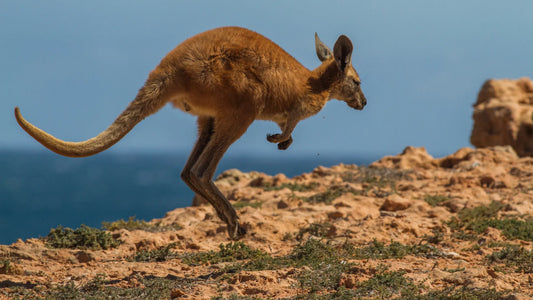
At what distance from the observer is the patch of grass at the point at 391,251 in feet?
22.7

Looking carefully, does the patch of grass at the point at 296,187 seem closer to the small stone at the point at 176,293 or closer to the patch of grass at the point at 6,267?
the patch of grass at the point at 6,267

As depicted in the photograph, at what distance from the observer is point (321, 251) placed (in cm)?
686

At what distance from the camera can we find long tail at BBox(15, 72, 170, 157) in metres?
5.21

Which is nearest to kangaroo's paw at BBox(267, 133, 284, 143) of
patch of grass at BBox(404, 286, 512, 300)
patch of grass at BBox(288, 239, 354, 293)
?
patch of grass at BBox(288, 239, 354, 293)

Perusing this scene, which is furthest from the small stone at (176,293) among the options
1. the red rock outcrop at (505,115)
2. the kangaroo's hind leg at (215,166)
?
the red rock outcrop at (505,115)

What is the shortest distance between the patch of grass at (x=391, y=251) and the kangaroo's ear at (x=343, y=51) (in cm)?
228

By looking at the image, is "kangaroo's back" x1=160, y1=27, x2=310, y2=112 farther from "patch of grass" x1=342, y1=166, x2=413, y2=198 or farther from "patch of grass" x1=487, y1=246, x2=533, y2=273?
"patch of grass" x1=342, y1=166, x2=413, y2=198

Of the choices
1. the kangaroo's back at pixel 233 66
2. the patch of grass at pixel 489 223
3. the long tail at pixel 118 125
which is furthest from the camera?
the patch of grass at pixel 489 223

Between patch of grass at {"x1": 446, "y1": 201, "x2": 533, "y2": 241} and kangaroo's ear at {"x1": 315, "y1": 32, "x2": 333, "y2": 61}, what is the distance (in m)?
3.04

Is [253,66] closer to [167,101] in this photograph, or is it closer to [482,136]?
[167,101]

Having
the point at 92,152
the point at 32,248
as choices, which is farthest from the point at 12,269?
the point at 92,152

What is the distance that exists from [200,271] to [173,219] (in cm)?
359

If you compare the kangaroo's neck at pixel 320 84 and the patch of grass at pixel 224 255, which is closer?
the patch of grass at pixel 224 255

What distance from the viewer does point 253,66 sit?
21.1 feet
